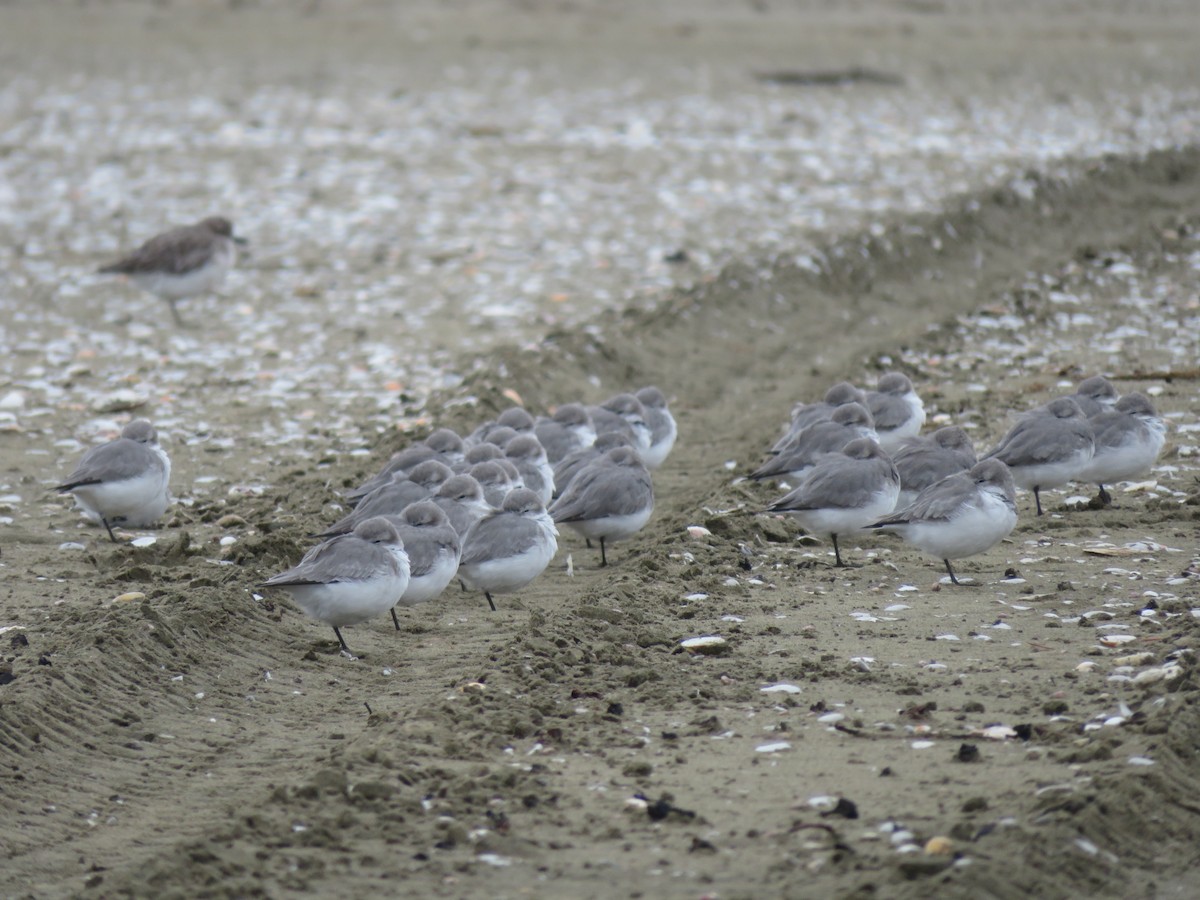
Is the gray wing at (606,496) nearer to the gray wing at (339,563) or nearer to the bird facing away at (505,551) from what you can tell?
the bird facing away at (505,551)

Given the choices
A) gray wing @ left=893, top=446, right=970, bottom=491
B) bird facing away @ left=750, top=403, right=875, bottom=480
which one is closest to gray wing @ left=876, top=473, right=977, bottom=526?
gray wing @ left=893, top=446, right=970, bottom=491

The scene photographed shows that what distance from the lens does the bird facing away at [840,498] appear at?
784 cm

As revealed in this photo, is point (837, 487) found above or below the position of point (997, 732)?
above

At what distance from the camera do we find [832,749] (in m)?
5.56

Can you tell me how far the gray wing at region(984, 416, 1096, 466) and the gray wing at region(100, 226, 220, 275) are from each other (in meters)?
7.49

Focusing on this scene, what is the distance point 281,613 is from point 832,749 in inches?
120

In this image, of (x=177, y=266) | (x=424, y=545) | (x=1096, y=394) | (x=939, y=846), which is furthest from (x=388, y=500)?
(x=177, y=266)

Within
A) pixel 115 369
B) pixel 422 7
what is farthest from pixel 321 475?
pixel 422 7

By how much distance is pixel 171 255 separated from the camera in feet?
42.2

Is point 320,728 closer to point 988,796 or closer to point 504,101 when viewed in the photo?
point 988,796

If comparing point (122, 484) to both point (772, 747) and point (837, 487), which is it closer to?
point (837, 487)

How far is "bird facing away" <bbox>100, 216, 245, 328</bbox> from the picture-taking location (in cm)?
1284

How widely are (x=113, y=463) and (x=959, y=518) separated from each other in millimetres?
4584

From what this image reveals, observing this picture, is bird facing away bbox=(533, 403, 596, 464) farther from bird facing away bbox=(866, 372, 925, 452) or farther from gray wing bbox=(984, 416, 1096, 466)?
gray wing bbox=(984, 416, 1096, 466)
